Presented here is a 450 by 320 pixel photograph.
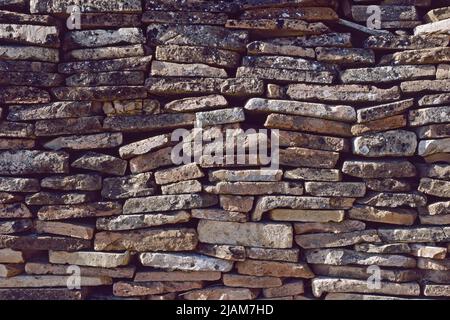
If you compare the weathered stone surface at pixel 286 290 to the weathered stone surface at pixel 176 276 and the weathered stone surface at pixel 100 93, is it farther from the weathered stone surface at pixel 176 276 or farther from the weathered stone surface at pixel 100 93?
the weathered stone surface at pixel 100 93

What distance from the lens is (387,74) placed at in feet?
10.9

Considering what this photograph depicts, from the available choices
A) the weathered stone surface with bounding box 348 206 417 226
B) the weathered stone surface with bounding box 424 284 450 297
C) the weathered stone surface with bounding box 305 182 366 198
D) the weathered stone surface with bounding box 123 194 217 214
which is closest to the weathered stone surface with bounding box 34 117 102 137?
the weathered stone surface with bounding box 123 194 217 214

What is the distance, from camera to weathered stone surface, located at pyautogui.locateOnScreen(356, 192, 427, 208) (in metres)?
3.31

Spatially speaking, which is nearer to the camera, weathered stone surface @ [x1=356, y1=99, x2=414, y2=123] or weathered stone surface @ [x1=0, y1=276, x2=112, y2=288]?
weathered stone surface @ [x1=356, y1=99, x2=414, y2=123]

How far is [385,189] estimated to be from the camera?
333 cm

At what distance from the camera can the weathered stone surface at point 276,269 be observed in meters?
3.36

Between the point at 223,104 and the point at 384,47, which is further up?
the point at 384,47

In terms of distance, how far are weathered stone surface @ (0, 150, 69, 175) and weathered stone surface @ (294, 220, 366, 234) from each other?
1651mm

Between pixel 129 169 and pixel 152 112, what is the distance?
0.43 m

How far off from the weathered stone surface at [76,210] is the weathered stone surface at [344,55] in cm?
173

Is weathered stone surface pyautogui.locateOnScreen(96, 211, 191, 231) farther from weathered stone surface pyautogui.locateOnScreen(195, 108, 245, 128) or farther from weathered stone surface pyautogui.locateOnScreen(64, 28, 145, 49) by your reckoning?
weathered stone surface pyautogui.locateOnScreen(64, 28, 145, 49)

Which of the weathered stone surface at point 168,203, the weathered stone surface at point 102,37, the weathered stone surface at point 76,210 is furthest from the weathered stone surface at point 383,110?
the weathered stone surface at point 76,210
